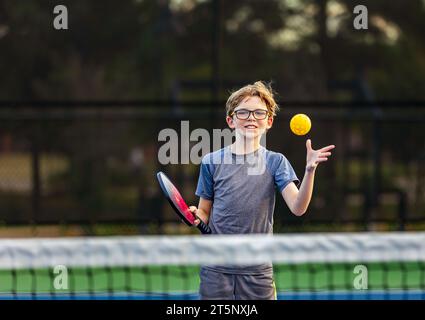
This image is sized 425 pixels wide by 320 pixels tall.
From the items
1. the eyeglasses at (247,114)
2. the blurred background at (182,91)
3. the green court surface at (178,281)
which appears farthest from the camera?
the blurred background at (182,91)

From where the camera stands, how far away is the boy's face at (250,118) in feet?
13.3

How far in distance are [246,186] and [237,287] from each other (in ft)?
1.39

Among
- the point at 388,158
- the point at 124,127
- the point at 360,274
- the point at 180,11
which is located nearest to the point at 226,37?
the point at 180,11

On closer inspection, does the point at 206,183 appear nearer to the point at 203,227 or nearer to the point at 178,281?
the point at 203,227

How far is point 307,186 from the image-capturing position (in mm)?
3900

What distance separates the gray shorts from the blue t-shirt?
0.05 m

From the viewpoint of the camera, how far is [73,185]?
33.8ft

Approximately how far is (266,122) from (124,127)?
6.57m

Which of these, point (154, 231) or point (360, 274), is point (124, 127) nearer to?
point (154, 231)
